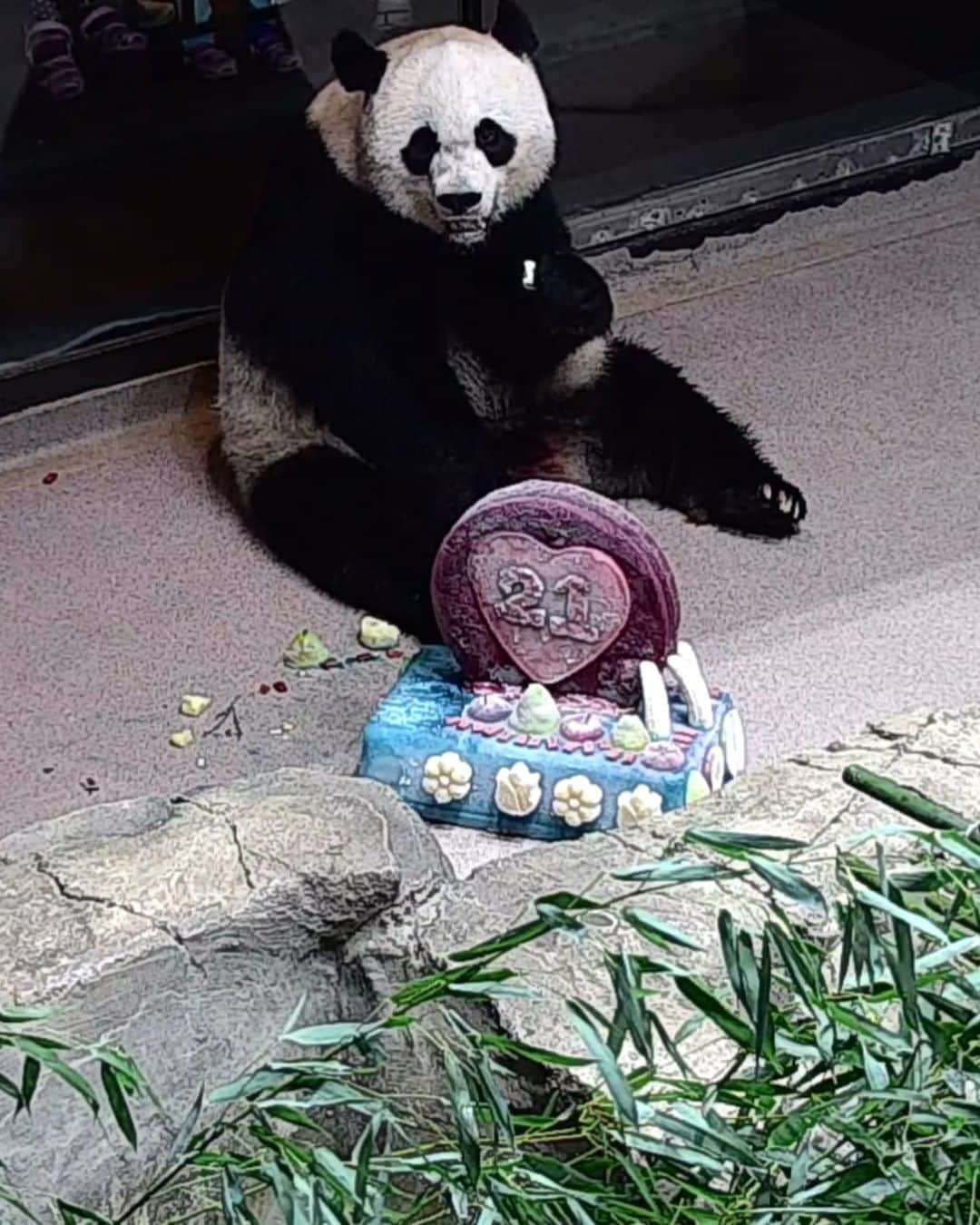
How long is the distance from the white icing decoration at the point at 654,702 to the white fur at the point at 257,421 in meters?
0.44

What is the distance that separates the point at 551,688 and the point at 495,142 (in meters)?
0.54

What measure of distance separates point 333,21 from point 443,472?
30.6 inches

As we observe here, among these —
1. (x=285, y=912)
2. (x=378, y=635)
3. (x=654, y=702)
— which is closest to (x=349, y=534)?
(x=378, y=635)

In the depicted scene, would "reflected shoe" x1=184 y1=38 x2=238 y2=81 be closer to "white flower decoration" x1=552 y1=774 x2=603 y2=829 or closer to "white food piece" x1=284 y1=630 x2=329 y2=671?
"white food piece" x1=284 y1=630 x2=329 y2=671

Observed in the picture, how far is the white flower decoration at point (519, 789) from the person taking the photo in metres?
1.56

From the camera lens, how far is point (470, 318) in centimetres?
189

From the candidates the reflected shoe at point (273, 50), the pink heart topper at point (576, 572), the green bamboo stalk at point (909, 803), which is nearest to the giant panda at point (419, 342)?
the pink heart topper at point (576, 572)

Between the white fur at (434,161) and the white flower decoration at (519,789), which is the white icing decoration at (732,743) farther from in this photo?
the white fur at (434,161)

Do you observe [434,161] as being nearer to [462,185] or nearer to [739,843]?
[462,185]

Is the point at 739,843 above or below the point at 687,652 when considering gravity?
above

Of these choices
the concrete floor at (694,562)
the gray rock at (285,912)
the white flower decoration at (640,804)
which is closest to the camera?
the gray rock at (285,912)

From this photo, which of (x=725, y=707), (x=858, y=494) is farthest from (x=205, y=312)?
(x=725, y=707)

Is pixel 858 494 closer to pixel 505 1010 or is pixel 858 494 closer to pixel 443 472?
pixel 443 472

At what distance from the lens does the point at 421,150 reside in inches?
72.4
